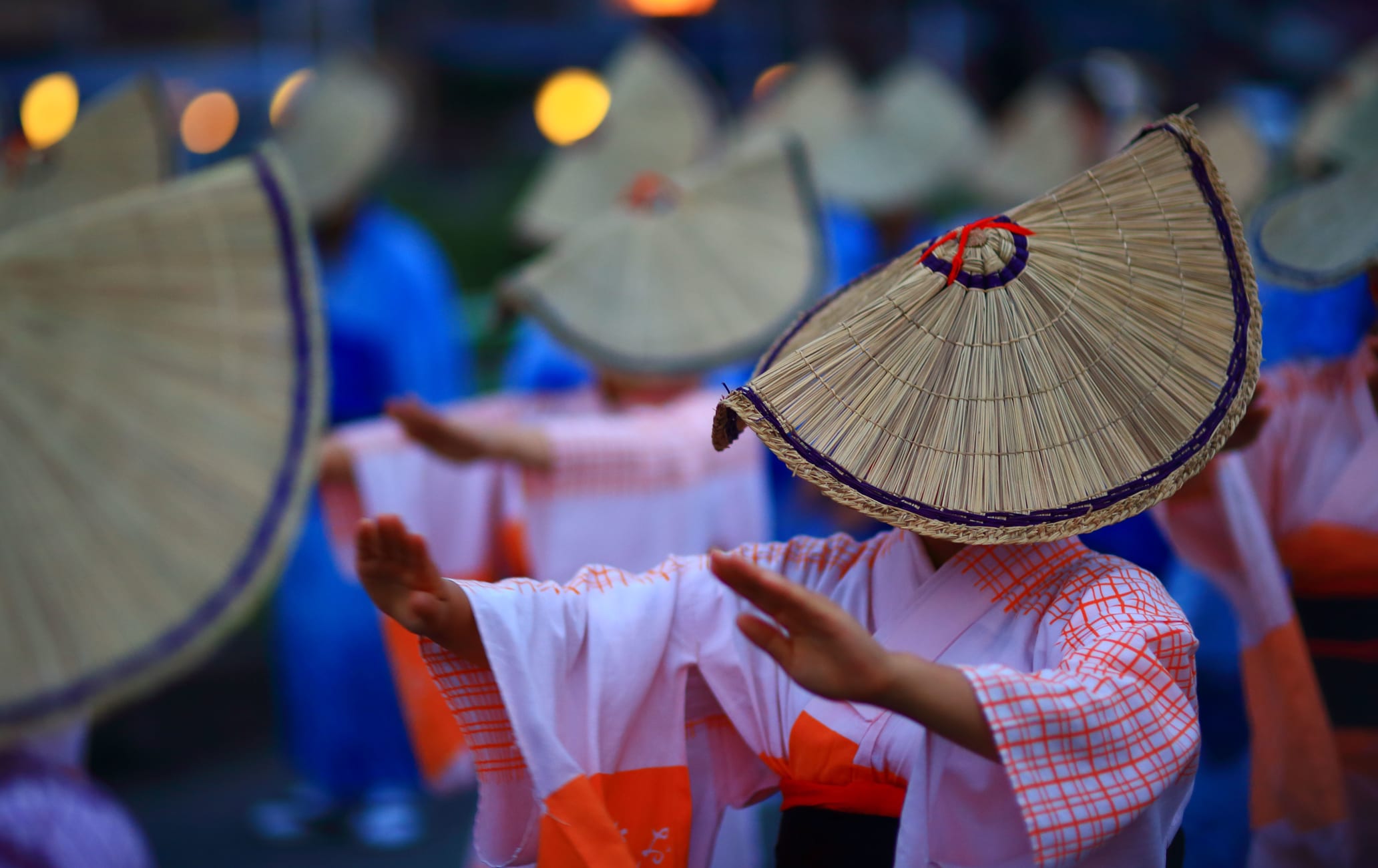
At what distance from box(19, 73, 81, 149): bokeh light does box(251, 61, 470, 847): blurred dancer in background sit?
0.68 metres

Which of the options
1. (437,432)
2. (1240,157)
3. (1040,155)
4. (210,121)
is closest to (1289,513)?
(437,432)

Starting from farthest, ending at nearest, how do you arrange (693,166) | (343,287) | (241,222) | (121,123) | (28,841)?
1. (343,287)
2. (693,166)
3. (121,123)
4. (241,222)
5. (28,841)

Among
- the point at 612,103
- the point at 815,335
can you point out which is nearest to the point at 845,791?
the point at 815,335

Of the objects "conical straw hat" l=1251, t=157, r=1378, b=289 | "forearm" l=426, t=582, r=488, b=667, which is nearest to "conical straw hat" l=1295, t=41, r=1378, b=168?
"conical straw hat" l=1251, t=157, r=1378, b=289

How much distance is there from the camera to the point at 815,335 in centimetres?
150

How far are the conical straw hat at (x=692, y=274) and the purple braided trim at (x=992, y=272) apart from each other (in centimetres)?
125

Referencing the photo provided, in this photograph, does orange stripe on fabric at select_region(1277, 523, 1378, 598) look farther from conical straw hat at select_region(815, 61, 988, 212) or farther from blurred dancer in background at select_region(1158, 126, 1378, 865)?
conical straw hat at select_region(815, 61, 988, 212)

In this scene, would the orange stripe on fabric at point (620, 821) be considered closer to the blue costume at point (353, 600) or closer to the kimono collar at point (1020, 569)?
the kimono collar at point (1020, 569)

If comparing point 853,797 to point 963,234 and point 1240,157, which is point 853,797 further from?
point 1240,157

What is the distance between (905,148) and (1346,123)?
8.56 feet

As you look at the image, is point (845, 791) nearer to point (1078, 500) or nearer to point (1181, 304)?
point (1078, 500)

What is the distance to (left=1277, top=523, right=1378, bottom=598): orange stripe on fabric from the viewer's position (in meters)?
1.81

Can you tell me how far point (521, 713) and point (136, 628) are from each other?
450 mm

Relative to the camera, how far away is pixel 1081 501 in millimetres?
1244
